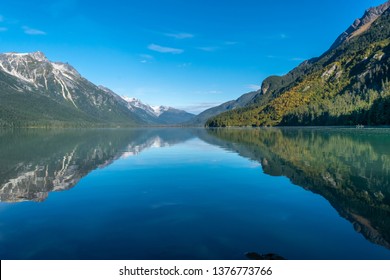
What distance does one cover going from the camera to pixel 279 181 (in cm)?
3025

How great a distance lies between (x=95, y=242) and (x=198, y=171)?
23.0 metres

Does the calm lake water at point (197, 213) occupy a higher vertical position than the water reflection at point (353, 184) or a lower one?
lower

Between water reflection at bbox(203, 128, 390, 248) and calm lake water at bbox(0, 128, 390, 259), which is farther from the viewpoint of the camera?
water reflection at bbox(203, 128, 390, 248)

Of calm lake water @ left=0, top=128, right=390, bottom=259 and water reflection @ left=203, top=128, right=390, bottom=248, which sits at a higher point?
water reflection @ left=203, top=128, right=390, bottom=248

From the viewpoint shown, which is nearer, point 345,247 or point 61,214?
point 345,247

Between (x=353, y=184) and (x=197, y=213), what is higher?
(x=353, y=184)

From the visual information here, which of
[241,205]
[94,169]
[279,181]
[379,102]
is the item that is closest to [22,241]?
[241,205]

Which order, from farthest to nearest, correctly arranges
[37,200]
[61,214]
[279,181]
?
[279,181], [37,200], [61,214]

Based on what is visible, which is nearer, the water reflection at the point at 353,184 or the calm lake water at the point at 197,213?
the calm lake water at the point at 197,213

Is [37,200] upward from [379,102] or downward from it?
downward

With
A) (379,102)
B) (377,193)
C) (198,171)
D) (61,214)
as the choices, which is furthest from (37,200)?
(379,102)

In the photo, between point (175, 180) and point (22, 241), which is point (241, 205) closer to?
point (175, 180)

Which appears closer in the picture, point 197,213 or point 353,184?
point 197,213

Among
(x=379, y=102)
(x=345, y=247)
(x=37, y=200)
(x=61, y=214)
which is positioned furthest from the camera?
(x=379, y=102)
